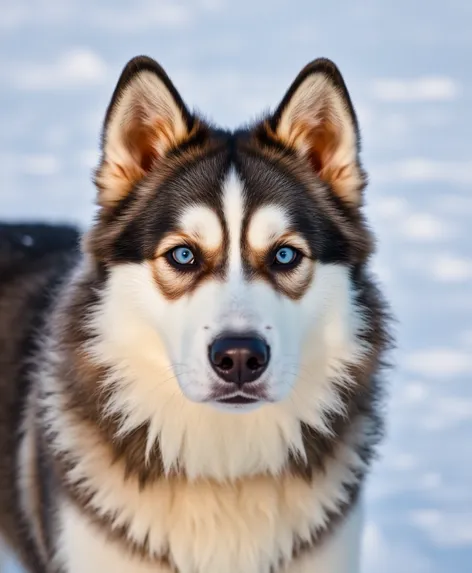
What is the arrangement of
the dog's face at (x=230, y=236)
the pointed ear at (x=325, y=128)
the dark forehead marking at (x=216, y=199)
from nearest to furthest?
the dog's face at (x=230, y=236) → the dark forehead marking at (x=216, y=199) → the pointed ear at (x=325, y=128)

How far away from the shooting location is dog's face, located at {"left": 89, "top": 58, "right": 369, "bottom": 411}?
3240mm

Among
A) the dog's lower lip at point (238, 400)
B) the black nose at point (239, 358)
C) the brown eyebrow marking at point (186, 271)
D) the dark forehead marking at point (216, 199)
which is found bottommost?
the dog's lower lip at point (238, 400)

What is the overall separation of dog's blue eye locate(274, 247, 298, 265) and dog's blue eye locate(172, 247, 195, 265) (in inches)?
10.7

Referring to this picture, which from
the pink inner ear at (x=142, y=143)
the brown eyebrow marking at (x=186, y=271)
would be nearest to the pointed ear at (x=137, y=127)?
the pink inner ear at (x=142, y=143)

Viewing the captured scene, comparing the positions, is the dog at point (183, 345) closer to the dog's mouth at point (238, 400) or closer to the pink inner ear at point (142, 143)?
the pink inner ear at point (142, 143)

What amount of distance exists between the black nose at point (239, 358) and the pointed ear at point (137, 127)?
896mm

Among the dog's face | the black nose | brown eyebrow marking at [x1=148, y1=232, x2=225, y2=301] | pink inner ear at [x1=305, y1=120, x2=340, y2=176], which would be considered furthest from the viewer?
pink inner ear at [x1=305, y1=120, x2=340, y2=176]

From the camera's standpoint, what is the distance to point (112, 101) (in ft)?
12.0

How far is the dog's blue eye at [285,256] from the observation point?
3.49m

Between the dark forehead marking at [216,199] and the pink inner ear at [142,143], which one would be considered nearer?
the dark forehead marking at [216,199]

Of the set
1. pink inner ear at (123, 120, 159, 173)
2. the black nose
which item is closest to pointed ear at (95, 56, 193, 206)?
pink inner ear at (123, 120, 159, 173)

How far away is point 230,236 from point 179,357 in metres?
0.42

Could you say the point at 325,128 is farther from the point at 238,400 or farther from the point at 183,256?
the point at 238,400

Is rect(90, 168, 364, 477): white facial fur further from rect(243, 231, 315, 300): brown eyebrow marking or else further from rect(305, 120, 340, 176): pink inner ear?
rect(305, 120, 340, 176): pink inner ear
